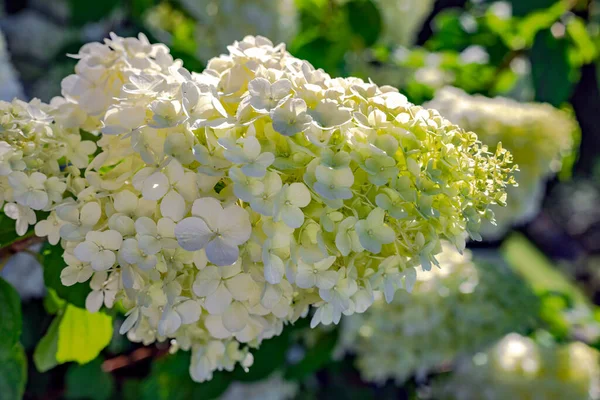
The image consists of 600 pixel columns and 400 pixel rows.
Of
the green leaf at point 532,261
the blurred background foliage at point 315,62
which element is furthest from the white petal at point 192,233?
the green leaf at point 532,261

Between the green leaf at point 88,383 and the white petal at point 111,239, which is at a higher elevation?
the white petal at point 111,239

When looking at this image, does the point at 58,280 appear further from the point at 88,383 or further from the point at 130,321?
the point at 88,383

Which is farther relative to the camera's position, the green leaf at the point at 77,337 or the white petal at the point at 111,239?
the green leaf at the point at 77,337

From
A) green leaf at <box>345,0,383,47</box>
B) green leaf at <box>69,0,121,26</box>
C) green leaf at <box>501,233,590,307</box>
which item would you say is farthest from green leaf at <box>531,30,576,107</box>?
green leaf at <box>501,233,590,307</box>

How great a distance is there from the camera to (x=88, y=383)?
0.87 metres

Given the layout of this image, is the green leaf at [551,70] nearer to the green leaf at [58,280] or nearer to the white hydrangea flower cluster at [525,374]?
the white hydrangea flower cluster at [525,374]

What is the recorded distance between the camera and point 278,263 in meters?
0.35

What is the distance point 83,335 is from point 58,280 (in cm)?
9

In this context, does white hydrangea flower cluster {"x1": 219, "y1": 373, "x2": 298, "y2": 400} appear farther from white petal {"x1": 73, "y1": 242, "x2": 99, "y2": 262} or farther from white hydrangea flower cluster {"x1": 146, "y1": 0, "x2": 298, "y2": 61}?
white petal {"x1": 73, "y1": 242, "x2": 99, "y2": 262}

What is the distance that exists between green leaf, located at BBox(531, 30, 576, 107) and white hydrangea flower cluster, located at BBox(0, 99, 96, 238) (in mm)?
821

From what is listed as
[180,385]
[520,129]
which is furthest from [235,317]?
[520,129]

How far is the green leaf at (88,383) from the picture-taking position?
0.85 m

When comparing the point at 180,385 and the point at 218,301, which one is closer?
the point at 218,301

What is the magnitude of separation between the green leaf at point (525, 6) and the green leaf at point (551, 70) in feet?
0.30
